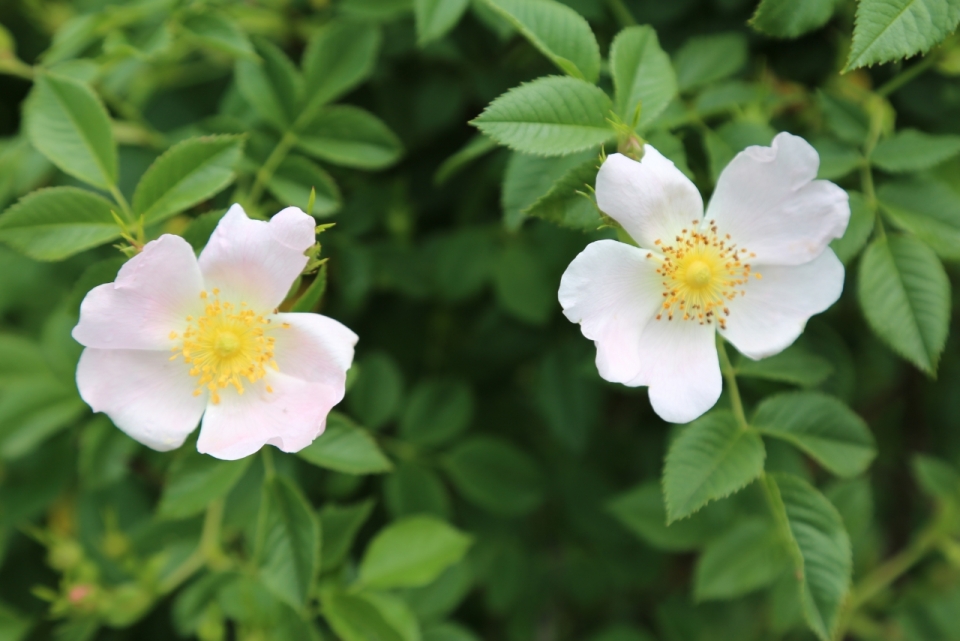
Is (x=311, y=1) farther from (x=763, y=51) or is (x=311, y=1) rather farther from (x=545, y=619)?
(x=545, y=619)

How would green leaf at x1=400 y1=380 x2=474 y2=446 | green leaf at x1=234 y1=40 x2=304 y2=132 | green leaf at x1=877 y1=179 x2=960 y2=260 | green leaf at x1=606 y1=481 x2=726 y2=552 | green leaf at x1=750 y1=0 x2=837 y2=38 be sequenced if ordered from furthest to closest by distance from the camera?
1. green leaf at x1=400 y1=380 x2=474 y2=446
2. green leaf at x1=606 y1=481 x2=726 y2=552
3. green leaf at x1=234 y1=40 x2=304 y2=132
4. green leaf at x1=877 y1=179 x2=960 y2=260
5. green leaf at x1=750 y1=0 x2=837 y2=38

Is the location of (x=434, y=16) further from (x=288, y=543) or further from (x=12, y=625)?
(x=12, y=625)

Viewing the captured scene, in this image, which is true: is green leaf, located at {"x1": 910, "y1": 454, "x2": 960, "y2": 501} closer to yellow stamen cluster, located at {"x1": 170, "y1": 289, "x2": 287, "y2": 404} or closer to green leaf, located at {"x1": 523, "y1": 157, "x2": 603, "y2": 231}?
green leaf, located at {"x1": 523, "y1": 157, "x2": 603, "y2": 231}

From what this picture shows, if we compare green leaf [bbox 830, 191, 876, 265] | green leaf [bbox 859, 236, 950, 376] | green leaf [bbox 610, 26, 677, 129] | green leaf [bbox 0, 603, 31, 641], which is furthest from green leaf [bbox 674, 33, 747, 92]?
green leaf [bbox 0, 603, 31, 641]

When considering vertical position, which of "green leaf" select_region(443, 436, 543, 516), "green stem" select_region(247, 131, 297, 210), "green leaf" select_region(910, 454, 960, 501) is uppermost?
"green stem" select_region(247, 131, 297, 210)

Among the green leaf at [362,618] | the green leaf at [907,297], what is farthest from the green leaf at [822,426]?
A: the green leaf at [362,618]

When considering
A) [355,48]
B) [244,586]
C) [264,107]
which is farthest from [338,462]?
[355,48]
